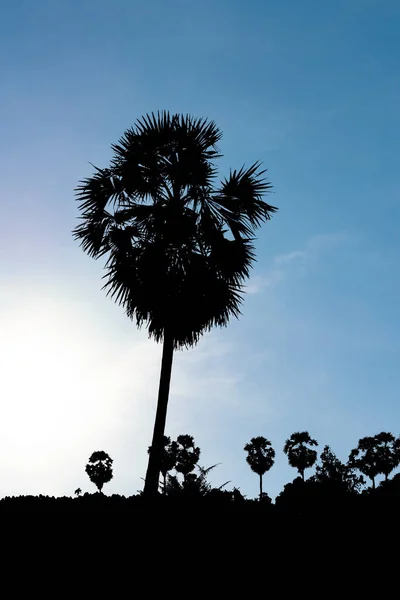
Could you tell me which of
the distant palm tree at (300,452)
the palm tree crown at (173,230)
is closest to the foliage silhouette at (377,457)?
the distant palm tree at (300,452)

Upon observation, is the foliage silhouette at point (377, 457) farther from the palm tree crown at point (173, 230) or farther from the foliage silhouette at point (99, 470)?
the palm tree crown at point (173, 230)

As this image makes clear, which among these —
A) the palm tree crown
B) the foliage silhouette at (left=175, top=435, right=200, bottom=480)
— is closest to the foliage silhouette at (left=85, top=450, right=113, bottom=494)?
the foliage silhouette at (left=175, top=435, right=200, bottom=480)

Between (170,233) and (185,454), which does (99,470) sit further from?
(170,233)

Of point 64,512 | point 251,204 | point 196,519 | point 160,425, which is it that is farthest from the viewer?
point 251,204

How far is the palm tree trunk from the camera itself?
1454 cm

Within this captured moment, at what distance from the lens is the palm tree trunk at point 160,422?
1454cm

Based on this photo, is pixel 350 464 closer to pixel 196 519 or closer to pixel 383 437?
pixel 383 437

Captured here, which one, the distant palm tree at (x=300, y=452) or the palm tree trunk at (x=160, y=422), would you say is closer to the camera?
the palm tree trunk at (x=160, y=422)

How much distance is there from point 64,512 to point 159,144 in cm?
1209

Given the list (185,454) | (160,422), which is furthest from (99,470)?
(160,422)

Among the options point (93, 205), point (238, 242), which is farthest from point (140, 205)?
point (238, 242)

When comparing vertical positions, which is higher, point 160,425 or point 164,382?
point 164,382

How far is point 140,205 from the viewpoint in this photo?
17781 mm

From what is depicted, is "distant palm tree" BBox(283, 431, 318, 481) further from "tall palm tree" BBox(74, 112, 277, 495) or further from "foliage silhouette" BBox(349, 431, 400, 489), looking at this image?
"tall palm tree" BBox(74, 112, 277, 495)
